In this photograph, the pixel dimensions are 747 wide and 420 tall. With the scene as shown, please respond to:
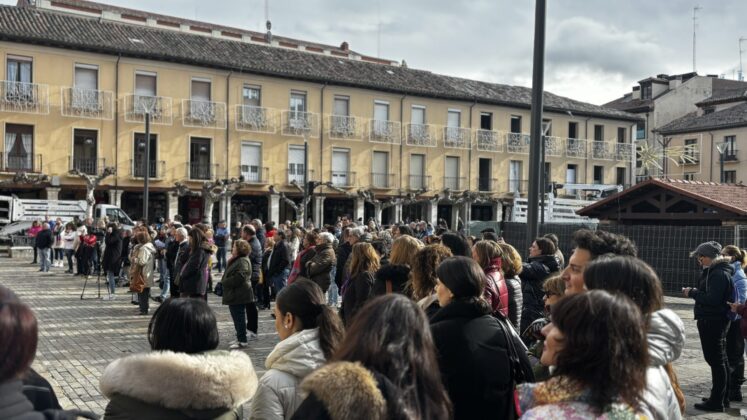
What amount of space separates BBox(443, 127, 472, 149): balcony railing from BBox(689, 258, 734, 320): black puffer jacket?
35900 mm

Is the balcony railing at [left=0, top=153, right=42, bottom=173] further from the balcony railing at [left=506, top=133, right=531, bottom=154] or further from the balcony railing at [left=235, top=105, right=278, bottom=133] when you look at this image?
the balcony railing at [left=506, top=133, right=531, bottom=154]

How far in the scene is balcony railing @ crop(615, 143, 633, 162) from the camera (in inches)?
1954

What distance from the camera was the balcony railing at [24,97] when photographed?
101 ft

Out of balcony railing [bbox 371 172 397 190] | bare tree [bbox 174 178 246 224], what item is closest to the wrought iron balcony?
bare tree [bbox 174 178 246 224]

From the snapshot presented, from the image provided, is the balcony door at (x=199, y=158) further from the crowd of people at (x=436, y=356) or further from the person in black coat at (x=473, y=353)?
the person in black coat at (x=473, y=353)

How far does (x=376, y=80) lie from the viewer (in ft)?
133

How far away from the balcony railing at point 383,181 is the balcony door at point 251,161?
6.76m

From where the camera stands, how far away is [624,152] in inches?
1971

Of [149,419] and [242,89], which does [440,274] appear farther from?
[242,89]

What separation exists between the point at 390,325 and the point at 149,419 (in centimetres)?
105

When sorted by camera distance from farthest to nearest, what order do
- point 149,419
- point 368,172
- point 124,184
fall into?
point 368,172 → point 124,184 → point 149,419

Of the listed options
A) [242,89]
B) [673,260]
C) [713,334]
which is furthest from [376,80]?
[713,334]

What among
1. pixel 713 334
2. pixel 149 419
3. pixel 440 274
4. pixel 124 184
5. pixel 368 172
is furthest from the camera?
pixel 368 172

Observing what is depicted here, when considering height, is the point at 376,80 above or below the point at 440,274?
above
